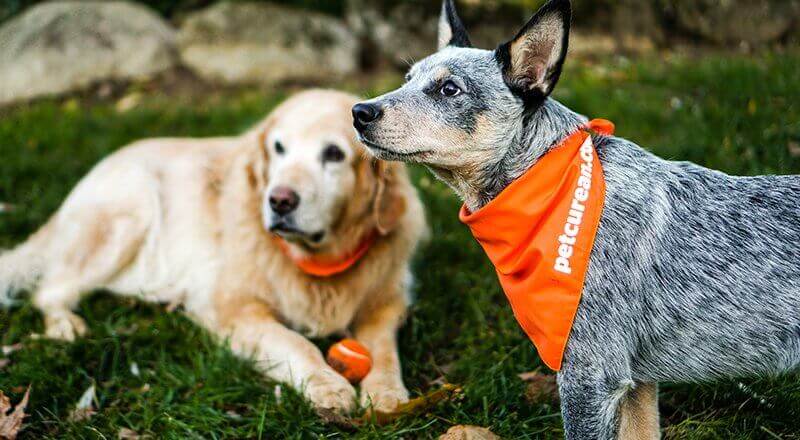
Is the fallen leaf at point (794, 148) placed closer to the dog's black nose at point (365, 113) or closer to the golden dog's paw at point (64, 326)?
the dog's black nose at point (365, 113)

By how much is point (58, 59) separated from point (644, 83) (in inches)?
283

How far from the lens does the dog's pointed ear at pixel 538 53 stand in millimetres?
2650

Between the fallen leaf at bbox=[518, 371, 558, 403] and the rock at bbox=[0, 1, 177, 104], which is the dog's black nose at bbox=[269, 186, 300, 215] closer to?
the fallen leaf at bbox=[518, 371, 558, 403]

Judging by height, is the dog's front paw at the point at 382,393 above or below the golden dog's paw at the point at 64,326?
above

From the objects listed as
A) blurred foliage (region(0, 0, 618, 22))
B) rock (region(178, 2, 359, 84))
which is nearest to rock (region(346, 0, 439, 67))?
blurred foliage (region(0, 0, 618, 22))

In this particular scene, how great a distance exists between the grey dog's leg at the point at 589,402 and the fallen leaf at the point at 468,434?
1.50 ft

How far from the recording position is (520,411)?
11.1 feet

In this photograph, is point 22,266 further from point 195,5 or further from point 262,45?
point 195,5

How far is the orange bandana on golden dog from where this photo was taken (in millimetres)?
2611

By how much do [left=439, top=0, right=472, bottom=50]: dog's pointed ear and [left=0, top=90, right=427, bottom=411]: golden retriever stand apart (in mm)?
1111

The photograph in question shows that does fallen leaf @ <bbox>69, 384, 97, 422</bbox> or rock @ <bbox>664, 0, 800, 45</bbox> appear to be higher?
rock @ <bbox>664, 0, 800, 45</bbox>

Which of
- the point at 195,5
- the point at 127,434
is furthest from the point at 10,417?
the point at 195,5

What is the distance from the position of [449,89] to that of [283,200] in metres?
1.34

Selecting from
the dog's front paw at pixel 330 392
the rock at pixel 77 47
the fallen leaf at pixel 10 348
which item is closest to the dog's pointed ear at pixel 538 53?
the dog's front paw at pixel 330 392
